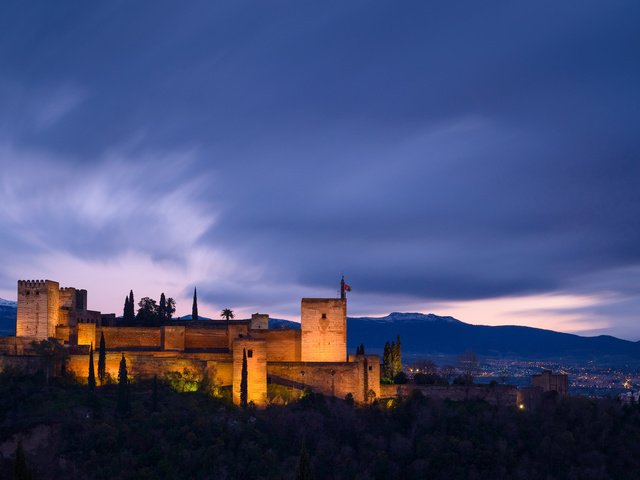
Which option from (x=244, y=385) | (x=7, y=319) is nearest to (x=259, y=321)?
(x=244, y=385)

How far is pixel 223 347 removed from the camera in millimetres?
55156

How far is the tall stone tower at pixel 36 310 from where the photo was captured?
→ 5469 centimetres

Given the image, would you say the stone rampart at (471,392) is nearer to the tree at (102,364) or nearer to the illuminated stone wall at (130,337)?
the illuminated stone wall at (130,337)

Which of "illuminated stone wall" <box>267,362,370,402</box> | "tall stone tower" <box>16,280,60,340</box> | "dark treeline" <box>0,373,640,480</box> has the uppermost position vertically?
"tall stone tower" <box>16,280,60,340</box>

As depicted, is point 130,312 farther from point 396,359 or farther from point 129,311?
point 396,359

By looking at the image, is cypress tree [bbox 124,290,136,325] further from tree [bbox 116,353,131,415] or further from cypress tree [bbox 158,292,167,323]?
tree [bbox 116,353,131,415]

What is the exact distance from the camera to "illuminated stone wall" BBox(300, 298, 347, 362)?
52781 mm

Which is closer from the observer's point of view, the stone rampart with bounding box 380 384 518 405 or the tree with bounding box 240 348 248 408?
the tree with bounding box 240 348 248 408

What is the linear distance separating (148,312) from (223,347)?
1390 cm

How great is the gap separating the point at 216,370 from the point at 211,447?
7.67 meters

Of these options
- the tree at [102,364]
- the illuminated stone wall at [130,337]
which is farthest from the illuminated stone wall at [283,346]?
the tree at [102,364]

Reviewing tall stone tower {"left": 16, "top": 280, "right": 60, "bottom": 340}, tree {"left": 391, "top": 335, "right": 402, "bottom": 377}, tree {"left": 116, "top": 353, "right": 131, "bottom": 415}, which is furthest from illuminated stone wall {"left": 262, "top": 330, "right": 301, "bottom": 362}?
tall stone tower {"left": 16, "top": 280, "right": 60, "bottom": 340}

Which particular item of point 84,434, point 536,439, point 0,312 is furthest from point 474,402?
point 0,312

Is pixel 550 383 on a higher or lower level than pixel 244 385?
lower
